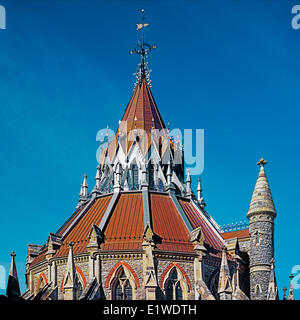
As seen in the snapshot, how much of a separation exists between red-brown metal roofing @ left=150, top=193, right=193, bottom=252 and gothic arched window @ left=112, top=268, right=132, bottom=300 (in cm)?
371

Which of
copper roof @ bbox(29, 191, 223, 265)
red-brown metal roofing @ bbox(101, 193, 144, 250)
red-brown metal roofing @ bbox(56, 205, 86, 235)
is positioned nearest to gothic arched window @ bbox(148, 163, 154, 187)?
copper roof @ bbox(29, 191, 223, 265)

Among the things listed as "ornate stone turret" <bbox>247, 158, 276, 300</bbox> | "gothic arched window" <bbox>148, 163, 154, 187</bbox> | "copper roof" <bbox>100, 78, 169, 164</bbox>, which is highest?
"copper roof" <bbox>100, 78, 169, 164</bbox>

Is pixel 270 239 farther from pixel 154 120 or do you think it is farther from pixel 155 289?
pixel 154 120

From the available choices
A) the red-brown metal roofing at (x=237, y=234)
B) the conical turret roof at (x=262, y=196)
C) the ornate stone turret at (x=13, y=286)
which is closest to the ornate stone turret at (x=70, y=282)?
the ornate stone turret at (x=13, y=286)

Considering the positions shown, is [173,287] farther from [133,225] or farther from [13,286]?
[13,286]

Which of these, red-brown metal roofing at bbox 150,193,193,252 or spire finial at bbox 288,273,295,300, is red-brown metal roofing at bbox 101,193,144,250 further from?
spire finial at bbox 288,273,295,300

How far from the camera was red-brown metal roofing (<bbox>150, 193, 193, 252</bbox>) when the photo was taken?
61938 mm

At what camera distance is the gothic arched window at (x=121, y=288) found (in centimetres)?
6028

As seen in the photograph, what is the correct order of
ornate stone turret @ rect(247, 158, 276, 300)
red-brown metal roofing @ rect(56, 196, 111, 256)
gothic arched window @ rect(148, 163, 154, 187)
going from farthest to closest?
gothic arched window @ rect(148, 163, 154, 187) < red-brown metal roofing @ rect(56, 196, 111, 256) < ornate stone turret @ rect(247, 158, 276, 300)

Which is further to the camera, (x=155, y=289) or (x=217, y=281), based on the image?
(x=217, y=281)

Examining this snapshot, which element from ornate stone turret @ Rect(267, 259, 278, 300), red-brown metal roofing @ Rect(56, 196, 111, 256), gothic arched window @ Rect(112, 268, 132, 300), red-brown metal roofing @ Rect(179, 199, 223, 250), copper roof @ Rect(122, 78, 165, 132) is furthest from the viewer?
copper roof @ Rect(122, 78, 165, 132)

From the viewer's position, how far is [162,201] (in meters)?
67.1
